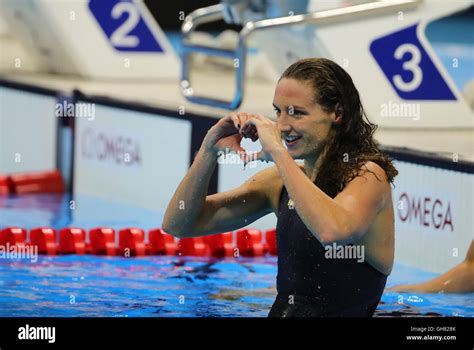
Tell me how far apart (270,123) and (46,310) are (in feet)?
5.75

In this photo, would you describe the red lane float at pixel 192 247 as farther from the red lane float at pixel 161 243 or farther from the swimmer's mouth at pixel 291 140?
the swimmer's mouth at pixel 291 140

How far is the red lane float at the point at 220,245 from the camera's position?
21.4ft

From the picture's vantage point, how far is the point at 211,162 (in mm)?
3721

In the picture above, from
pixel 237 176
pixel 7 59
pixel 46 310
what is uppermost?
pixel 7 59

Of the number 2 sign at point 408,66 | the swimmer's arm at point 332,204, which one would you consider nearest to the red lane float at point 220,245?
the number 2 sign at point 408,66

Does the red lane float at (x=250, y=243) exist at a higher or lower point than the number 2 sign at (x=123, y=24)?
lower

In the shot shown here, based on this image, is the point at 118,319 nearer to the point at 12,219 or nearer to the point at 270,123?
the point at 270,123

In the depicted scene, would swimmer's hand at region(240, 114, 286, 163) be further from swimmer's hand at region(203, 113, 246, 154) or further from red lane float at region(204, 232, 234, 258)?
red lane float at region(204, 232, 234, 258)

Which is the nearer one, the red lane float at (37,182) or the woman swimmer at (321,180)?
the woman swimmer at (321,180)

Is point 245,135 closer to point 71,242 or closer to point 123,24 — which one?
point 71,242

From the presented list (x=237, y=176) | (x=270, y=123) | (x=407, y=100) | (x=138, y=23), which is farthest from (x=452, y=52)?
(x=270, y=123)

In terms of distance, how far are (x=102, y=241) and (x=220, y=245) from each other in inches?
25.4

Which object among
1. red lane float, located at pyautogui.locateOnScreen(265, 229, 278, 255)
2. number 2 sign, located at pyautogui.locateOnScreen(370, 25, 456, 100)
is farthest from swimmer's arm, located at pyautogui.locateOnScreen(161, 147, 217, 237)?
number 2 sign, located at pyautogui.locateOnScreen(370, 25, 456, 100)

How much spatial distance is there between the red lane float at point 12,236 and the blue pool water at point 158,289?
298mm
